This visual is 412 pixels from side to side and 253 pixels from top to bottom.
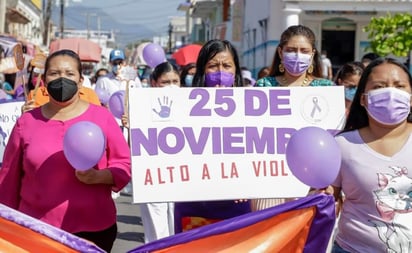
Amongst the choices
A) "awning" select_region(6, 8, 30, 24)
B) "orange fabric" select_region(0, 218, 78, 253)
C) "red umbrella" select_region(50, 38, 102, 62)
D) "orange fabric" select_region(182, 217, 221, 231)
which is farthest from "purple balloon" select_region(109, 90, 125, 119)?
"awning" select_region(6, 8, 30, 24)

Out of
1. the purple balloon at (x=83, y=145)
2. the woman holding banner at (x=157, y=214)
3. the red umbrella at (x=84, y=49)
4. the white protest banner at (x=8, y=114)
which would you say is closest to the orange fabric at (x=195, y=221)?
the purple balloon at (x=83, y=145)

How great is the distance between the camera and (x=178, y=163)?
439 cm

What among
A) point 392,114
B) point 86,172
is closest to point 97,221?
point 86,172

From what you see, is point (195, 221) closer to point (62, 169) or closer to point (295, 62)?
point (62, 169)

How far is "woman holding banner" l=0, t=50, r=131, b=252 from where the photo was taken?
4289 mm

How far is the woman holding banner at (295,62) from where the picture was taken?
17.7 feet

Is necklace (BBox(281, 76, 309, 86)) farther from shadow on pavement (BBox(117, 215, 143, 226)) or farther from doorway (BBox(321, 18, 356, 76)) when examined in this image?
doorway (BBox(321, 18, 356, 76))

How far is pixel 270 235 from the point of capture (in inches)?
148

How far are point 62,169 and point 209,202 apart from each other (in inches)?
33.5

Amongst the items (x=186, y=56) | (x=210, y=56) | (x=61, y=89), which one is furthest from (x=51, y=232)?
→ (x=186, y=56)

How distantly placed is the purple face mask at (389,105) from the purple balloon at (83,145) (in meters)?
1.29

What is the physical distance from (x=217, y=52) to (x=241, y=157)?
0.83m

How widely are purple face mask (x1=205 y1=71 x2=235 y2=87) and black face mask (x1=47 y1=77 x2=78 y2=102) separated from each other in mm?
940

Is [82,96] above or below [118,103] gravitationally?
above
